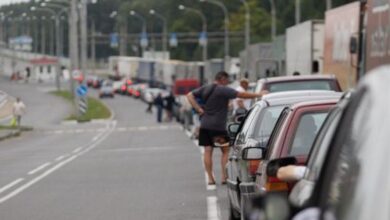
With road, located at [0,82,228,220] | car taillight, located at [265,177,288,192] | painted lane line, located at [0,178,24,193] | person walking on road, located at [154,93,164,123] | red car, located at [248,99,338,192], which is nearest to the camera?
car taillight, located at [265,177,288,192]

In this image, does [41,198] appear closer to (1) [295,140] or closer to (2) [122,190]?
(2) [122,190]

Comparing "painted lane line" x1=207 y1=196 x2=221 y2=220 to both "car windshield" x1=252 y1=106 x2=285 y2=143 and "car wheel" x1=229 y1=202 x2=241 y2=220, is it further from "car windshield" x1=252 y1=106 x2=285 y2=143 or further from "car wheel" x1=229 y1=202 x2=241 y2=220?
"car windshield" x1=252 y1=106 x2=285 y2=143

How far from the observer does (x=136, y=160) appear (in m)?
25.0

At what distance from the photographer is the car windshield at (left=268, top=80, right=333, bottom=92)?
18.0 meters

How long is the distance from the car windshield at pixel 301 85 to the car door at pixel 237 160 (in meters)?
5.18

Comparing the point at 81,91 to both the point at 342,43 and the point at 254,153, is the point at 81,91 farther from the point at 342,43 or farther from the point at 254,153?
the point at 254,153

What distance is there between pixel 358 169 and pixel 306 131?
19.1 feet

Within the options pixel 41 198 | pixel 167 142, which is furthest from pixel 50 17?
pixel 41 198

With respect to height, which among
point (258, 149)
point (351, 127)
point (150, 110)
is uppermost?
point (351, 127)

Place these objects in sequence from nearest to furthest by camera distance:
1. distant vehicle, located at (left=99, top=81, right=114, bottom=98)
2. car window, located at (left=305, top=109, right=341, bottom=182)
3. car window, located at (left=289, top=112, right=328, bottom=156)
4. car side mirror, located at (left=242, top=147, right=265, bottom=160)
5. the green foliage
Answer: car window, located at (left=305, top=109, right=341, bottom=182) < car window, located at (left=289, top=112, right=328, bottom=156) < car side mirror, located at (left=242, top=147, right=265, bottom=160) < distant vehicle, located at (left=99, top=81, right=114, bottom=98) < the green foliage

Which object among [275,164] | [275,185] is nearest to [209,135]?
[275,185]

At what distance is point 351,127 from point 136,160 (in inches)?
821

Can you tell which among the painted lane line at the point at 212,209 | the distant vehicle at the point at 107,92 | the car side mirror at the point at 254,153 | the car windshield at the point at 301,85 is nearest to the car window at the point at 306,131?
the car side mirror at the point at 254,153

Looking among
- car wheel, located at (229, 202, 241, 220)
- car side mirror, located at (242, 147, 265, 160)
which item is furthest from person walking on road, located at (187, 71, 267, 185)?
car side mirror, located at (242, 147, 265, 160)
